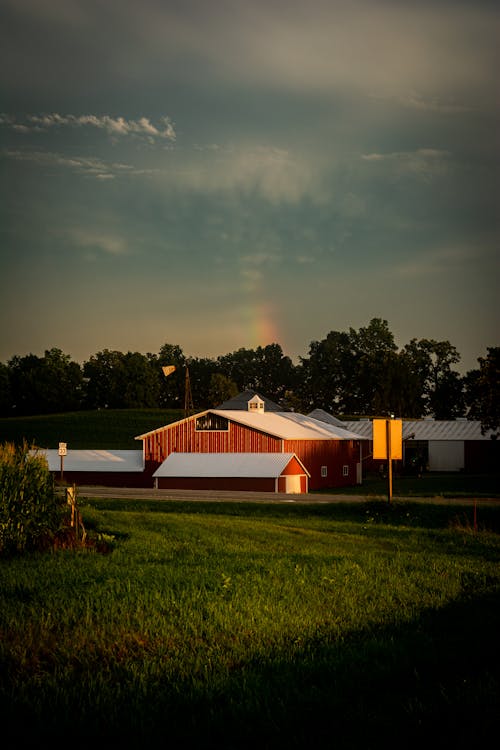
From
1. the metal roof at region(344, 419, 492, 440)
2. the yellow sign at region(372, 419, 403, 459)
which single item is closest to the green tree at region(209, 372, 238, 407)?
the metal roof at region(344, 419, 492, 440)

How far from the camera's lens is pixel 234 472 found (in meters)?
52.5

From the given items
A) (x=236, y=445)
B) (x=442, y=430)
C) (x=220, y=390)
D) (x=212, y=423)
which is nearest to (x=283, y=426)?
(x=236, y=445)

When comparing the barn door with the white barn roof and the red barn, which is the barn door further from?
the white barn roof

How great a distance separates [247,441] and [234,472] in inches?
197

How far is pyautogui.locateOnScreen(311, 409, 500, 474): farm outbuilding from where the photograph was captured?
75875 millimetres

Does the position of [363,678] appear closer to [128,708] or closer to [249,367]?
[128,708]

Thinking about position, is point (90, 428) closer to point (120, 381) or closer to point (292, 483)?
point (120, 381)

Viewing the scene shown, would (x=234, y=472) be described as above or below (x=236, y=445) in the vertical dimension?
below

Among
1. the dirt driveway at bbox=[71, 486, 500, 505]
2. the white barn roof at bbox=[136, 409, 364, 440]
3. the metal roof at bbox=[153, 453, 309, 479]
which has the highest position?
the white barn roof at bbox=[136, 409, 364, 440]

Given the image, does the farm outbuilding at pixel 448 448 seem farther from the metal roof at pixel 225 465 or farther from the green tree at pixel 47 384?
the green tree at pixel 47 384

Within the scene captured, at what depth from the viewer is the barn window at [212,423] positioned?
58188 mm

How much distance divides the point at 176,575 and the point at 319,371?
14328cm

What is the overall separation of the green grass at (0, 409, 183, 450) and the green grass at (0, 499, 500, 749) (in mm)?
84837

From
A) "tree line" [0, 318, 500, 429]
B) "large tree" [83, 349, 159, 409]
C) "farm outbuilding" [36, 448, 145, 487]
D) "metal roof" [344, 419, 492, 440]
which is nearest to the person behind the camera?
"farm outbuilding" [36, 448, 145, 487]
